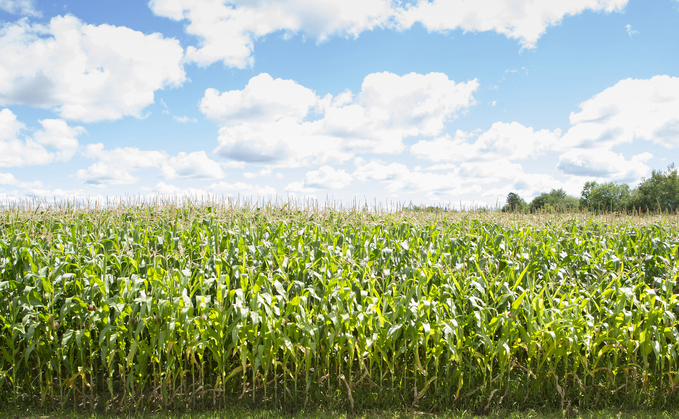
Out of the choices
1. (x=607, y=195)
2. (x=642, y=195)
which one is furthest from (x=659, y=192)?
(x=607, y=195)

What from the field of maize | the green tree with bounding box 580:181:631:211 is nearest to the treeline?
the green tree with bounding box 580:181:631:211

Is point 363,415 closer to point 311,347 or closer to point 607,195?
point 311,347

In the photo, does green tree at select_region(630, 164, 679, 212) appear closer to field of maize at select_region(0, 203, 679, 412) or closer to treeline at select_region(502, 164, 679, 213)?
treeline at select_region(502, 164, 679, 213)

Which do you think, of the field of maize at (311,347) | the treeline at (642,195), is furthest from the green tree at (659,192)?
the field of maize at (311,347)

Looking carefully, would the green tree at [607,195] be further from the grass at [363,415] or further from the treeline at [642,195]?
the grass at [363,415]

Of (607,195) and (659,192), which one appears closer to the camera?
(659,192)

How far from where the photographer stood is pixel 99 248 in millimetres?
7184

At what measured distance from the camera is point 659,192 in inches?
2094

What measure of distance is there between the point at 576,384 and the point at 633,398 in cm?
77

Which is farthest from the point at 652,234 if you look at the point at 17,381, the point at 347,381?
the point at 17,381

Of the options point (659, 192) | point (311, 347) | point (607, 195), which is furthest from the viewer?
point (607, 195)

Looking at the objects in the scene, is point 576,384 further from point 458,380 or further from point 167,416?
point 167,416

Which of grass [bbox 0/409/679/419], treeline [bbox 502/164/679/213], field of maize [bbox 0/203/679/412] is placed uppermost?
treeline [bbox 502/164/679/213]

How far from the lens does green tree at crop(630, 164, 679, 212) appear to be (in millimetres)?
51719
